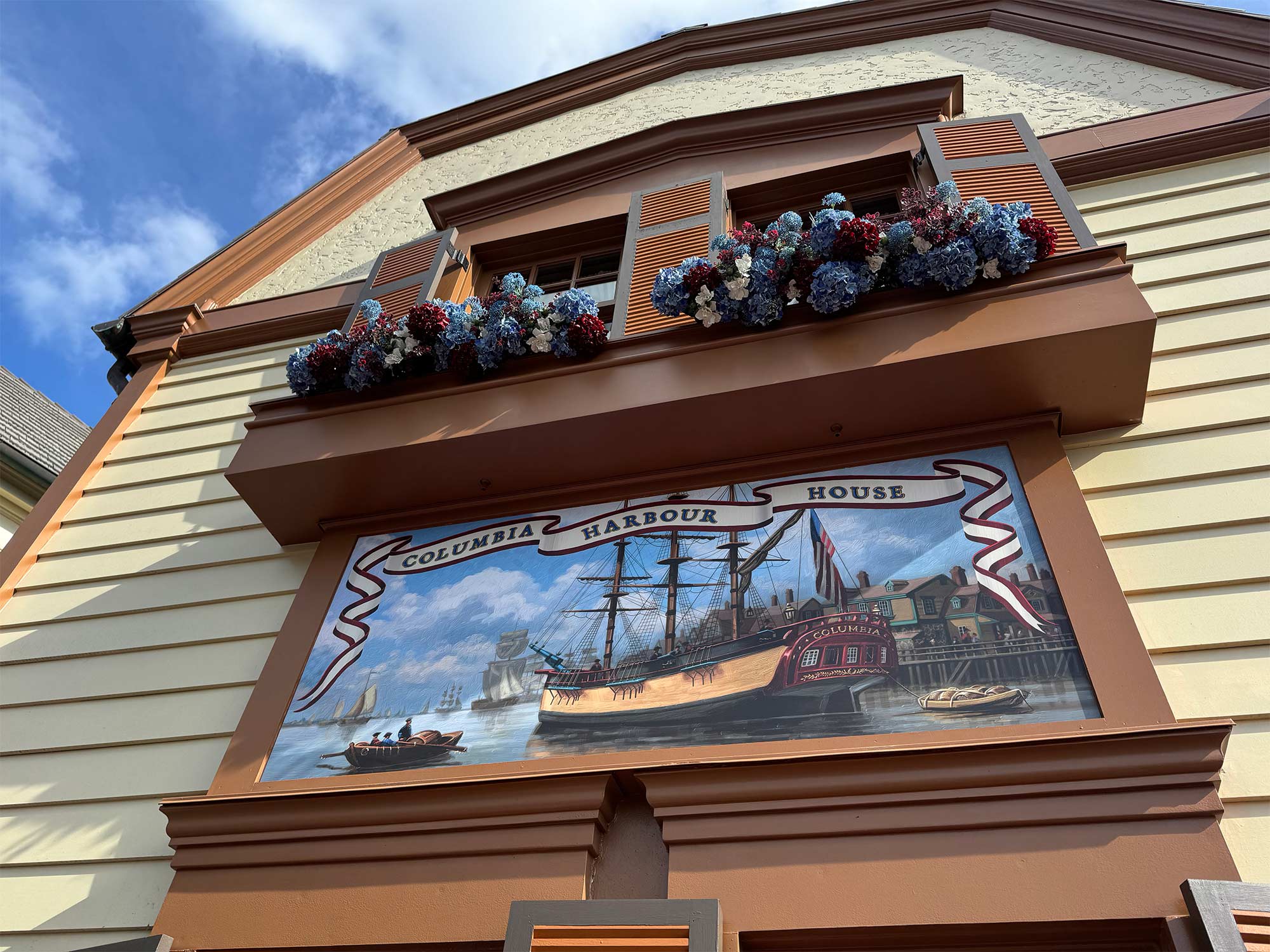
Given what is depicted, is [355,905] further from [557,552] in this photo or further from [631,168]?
[631,168]

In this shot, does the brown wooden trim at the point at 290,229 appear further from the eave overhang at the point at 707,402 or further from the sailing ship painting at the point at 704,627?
the sailing ship painting at the point at 704,627

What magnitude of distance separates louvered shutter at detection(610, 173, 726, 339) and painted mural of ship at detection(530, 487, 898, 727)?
1.50m

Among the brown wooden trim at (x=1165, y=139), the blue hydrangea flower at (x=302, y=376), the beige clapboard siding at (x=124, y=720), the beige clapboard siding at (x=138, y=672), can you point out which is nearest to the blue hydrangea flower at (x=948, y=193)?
the brown wooden trim at (x=1165, y=139)

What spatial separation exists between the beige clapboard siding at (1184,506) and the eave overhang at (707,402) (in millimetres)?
453

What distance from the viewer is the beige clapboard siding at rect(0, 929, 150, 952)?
4340mm

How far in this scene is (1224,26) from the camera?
6793mm

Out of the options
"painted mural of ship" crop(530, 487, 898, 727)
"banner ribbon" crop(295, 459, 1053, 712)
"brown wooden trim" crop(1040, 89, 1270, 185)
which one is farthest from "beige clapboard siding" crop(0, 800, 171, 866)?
"brown wooden trim" crop(1040, 89, 1270, 185)

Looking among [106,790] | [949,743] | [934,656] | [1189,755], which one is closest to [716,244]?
[934,656]

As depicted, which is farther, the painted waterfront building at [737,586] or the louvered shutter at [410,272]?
the louvered shutter at [410,272]

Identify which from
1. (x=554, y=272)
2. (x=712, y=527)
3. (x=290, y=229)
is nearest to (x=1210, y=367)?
(x=712, y=527)

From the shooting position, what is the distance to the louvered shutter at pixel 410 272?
6.73 m

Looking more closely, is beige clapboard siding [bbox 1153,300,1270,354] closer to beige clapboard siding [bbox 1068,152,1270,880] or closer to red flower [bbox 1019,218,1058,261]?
beige clapboard siding [bbox 1068,152,1270,880]

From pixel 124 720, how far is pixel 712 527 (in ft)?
11.4

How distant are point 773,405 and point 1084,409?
5.06ft
